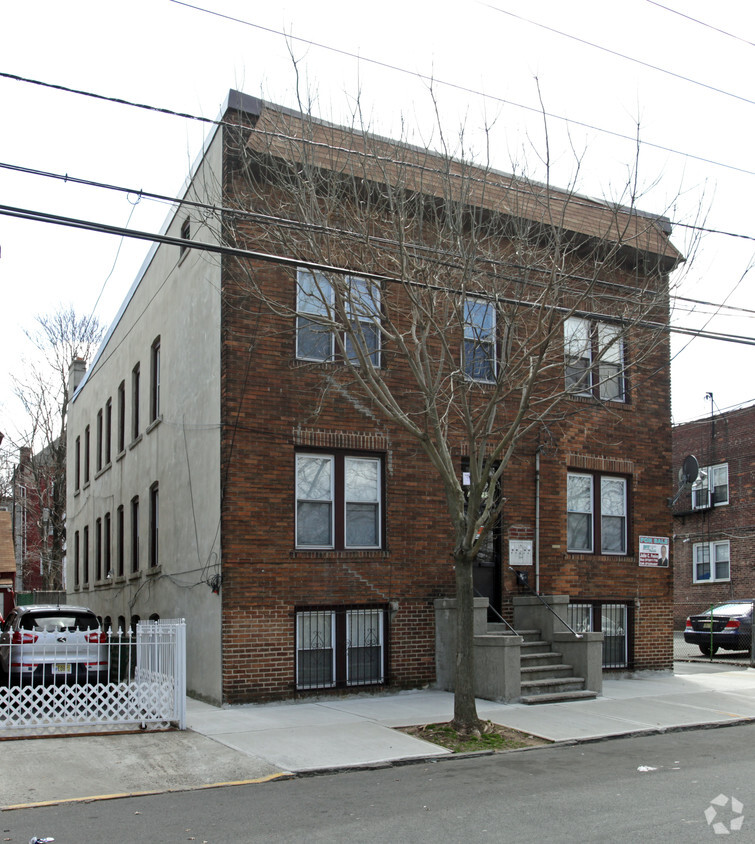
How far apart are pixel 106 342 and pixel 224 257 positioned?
38.1 feet

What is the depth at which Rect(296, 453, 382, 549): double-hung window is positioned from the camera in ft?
47.1

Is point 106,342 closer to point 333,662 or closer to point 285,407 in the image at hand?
point 285,407

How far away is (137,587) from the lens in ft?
62.7

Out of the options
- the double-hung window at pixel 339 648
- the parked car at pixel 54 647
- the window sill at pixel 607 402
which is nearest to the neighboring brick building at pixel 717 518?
the window sill at pixel 607 402

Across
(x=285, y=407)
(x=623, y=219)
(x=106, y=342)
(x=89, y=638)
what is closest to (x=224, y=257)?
(x=285, y=407)

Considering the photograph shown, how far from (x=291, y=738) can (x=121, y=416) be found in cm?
1290

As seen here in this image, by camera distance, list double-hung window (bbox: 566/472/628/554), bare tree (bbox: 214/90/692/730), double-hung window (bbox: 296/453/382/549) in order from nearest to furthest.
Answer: bare tree (bbox: 214/90/692/730), double-hung window (bbox: 296/453/382/549), double-hung window (bbox: 566/472/628/554)

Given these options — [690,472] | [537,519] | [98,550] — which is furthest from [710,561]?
[98,550]

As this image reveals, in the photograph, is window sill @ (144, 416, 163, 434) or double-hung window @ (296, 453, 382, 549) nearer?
double-hung window @ (296, 453, 382, 549)

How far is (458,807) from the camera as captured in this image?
25.0 feet

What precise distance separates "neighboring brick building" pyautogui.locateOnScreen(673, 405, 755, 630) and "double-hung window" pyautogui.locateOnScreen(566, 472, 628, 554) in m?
15.2

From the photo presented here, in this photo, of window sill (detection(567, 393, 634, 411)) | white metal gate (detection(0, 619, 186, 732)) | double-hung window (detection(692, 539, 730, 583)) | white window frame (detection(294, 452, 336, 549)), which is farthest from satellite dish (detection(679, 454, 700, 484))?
double-hung window (detection(692, 539, 730, 583))

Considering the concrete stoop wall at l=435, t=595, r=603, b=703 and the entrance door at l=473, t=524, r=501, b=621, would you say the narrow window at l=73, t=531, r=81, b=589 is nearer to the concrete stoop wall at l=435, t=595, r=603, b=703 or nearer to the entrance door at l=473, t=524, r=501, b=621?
the entrance door at l=473, t=524, r=501, b=621

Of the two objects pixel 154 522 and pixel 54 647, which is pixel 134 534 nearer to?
pixel 154 522
